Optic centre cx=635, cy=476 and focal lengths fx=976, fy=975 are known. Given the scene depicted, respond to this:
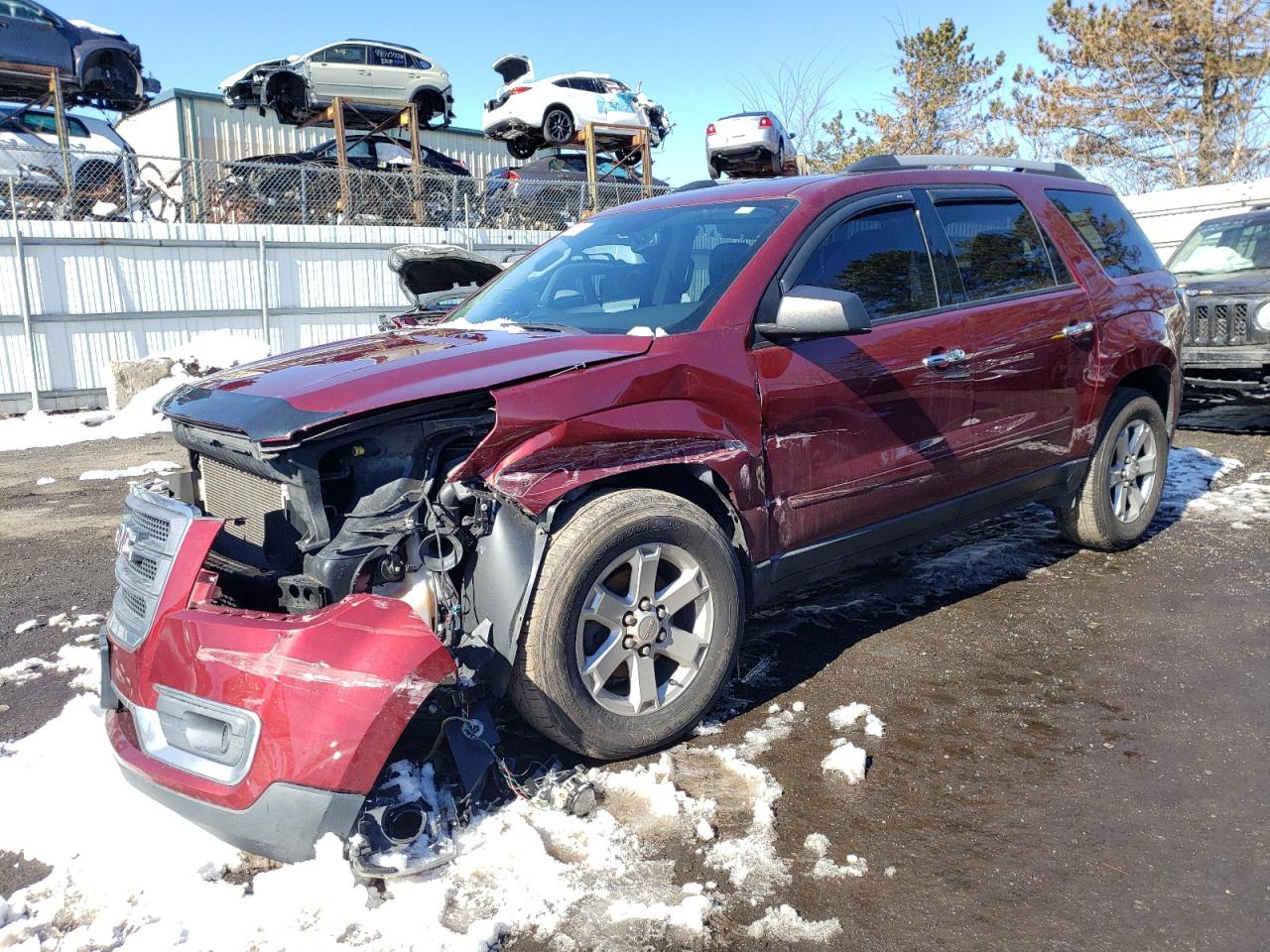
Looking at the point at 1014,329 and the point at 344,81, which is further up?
the point at 344,81

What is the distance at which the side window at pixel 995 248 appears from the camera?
4148 mm

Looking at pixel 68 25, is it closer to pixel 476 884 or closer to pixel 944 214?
pixel 944 214

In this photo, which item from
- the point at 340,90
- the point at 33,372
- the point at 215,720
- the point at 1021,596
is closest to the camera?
the point at 215,720

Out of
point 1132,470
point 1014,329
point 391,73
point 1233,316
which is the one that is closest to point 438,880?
point 1014,329

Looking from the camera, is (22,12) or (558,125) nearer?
(22,12)

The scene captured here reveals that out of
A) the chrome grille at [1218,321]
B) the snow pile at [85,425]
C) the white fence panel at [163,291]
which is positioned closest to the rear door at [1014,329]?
the chrome grille at [1218,321]

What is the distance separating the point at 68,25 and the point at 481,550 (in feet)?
55.9

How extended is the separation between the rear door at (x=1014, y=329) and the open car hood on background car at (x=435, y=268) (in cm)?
364

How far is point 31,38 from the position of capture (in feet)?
48.4

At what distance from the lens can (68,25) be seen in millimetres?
15523

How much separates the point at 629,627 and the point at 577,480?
0.50 meters

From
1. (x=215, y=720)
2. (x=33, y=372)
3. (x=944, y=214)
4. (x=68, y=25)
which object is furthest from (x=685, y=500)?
(x=68, y=25)

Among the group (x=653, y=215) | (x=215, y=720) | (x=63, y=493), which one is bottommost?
(x=63, y=493)

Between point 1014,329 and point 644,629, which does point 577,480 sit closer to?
point 644,629
